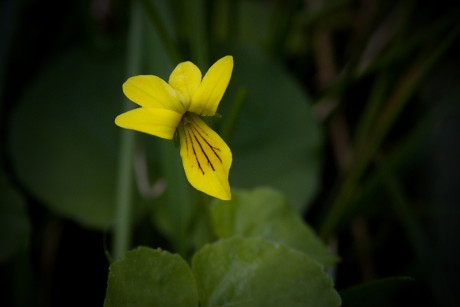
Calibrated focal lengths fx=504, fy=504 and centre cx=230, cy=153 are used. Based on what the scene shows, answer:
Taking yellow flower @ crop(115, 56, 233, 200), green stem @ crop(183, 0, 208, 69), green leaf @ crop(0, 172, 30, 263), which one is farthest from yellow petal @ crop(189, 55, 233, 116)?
green leaf @ crop(0, 172, 30, 263)

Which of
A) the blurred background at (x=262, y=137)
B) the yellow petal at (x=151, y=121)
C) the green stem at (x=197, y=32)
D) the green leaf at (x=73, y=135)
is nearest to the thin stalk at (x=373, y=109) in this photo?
the blurred background at (x=262, y=137)

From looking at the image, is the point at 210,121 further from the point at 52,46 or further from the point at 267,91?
the point at 52,46

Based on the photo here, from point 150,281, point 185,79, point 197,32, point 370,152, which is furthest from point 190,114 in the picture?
point 370,152

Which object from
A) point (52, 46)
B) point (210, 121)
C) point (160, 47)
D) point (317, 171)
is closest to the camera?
point (210, 121)

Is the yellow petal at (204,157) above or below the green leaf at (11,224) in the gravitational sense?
above

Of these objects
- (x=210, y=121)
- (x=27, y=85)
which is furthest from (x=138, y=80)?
(x=27, y=85)

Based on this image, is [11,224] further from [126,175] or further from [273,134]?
[273,134]

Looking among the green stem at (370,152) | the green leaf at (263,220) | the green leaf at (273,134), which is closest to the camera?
the green leaf at (263,220)

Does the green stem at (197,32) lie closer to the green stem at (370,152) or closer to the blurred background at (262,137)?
the blurred background at (262,137)
